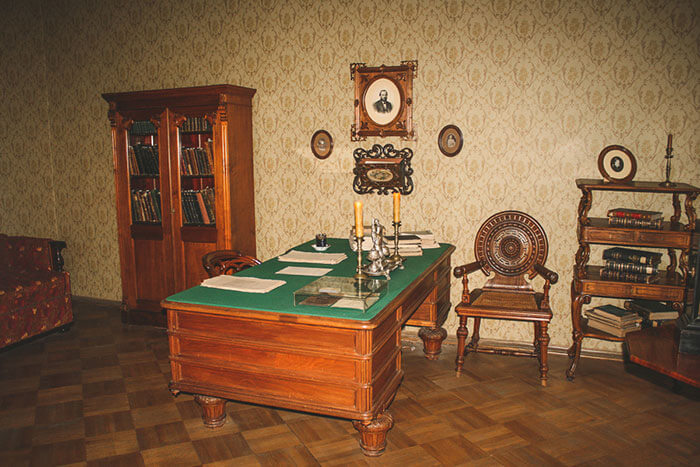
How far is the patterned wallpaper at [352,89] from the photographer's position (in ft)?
12.3

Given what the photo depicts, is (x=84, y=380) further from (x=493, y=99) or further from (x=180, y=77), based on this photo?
(x=493, y=99)

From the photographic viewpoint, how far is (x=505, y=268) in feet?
13.1

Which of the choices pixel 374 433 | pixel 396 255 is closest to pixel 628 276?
pixel 396 255

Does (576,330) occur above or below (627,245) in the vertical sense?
below

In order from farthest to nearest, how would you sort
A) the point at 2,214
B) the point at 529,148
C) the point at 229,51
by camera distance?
the point at 2,214 → the point at 229,51 → the point at 529,148

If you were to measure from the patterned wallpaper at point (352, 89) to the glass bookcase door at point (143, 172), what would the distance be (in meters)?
0.59

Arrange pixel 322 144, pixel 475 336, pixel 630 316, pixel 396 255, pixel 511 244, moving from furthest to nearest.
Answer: pixel 322 144 < pixel 475 336 < pixel 511 244 < pixel 630 316 < pixel 396 255

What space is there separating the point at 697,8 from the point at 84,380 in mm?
4824

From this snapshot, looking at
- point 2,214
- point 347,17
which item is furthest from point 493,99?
point 2,214

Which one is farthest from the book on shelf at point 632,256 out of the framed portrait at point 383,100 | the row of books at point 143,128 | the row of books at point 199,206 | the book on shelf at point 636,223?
the row of books at point 143,128

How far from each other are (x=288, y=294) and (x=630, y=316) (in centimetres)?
242

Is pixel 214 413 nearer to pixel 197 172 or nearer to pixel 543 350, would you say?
pixel 543 350

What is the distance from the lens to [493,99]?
4.04 m

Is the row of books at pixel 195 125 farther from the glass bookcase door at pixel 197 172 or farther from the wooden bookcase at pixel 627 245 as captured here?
the wooden bookcase at pixel 627 245
